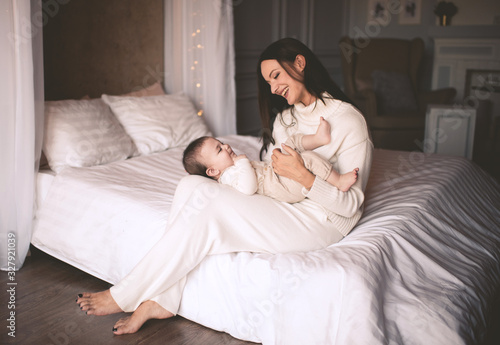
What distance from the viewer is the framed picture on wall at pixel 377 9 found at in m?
5.93

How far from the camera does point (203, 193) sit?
1.68m

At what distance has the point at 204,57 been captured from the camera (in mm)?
3447

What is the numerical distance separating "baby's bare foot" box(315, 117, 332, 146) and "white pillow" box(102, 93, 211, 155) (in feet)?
4.70

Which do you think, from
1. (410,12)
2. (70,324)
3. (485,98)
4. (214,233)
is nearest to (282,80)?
(214,233)

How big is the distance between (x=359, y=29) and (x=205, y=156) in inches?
195

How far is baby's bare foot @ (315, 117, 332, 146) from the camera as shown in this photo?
1.75 m

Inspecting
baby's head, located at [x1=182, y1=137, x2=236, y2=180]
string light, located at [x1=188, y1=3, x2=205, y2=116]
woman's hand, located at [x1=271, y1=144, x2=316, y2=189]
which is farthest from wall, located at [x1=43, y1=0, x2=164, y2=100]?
woman's hand, located at [x1=271, y1=144, x2=316, y2=189]

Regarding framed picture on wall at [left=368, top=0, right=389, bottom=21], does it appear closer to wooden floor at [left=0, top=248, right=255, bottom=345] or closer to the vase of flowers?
the vase of flowers

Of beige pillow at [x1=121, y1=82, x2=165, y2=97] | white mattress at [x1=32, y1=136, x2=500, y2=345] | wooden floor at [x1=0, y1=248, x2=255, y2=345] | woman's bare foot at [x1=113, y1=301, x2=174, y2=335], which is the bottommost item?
wooden floor at [x1=0, y1=248, x2=255, y2=345]

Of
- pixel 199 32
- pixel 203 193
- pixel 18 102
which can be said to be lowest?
pixel 203 193

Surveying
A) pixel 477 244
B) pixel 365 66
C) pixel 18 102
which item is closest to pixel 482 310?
pixel 477 244

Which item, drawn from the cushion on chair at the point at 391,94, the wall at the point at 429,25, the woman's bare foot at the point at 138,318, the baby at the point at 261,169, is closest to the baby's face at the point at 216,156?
the baby at the point at 261,169

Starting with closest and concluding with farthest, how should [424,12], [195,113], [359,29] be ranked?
[195,113], [424,12], [359,29]

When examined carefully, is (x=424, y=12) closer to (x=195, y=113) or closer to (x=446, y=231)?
(x=195, y=113)
